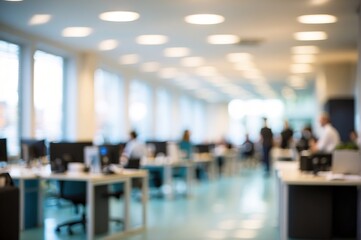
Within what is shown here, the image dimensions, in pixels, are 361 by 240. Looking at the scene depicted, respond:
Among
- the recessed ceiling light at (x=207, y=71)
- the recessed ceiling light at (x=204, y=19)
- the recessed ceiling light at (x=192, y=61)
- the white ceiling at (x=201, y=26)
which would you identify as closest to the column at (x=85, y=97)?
the white ceiling at (x=201, y=26)

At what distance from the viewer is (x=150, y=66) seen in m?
16.2

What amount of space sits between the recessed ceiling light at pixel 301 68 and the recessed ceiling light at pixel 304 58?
0.81m

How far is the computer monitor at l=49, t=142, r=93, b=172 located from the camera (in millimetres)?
8174

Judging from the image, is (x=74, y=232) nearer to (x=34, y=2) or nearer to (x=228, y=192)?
(x=34, y=2)

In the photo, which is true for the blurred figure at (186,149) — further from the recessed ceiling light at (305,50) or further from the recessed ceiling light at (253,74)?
the recessed ceiling light at (253,74)

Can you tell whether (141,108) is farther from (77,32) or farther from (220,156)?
(77,32)

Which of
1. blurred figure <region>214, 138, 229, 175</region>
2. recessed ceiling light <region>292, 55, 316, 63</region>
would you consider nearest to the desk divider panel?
recessed ceiling light <region>292, 55, 316, 63</region>

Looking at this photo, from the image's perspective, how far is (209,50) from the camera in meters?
13.2

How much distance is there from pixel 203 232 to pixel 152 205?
3.14 metres

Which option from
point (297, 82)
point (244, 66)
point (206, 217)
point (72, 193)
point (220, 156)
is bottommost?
point (206, 217)

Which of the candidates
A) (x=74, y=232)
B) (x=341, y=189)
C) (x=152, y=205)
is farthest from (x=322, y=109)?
(x=74, y=232)

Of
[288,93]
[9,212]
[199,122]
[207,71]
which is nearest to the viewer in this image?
[9,212]

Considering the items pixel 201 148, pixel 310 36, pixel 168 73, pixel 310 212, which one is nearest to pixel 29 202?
pixel 310 212

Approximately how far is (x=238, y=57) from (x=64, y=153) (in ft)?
23.6
